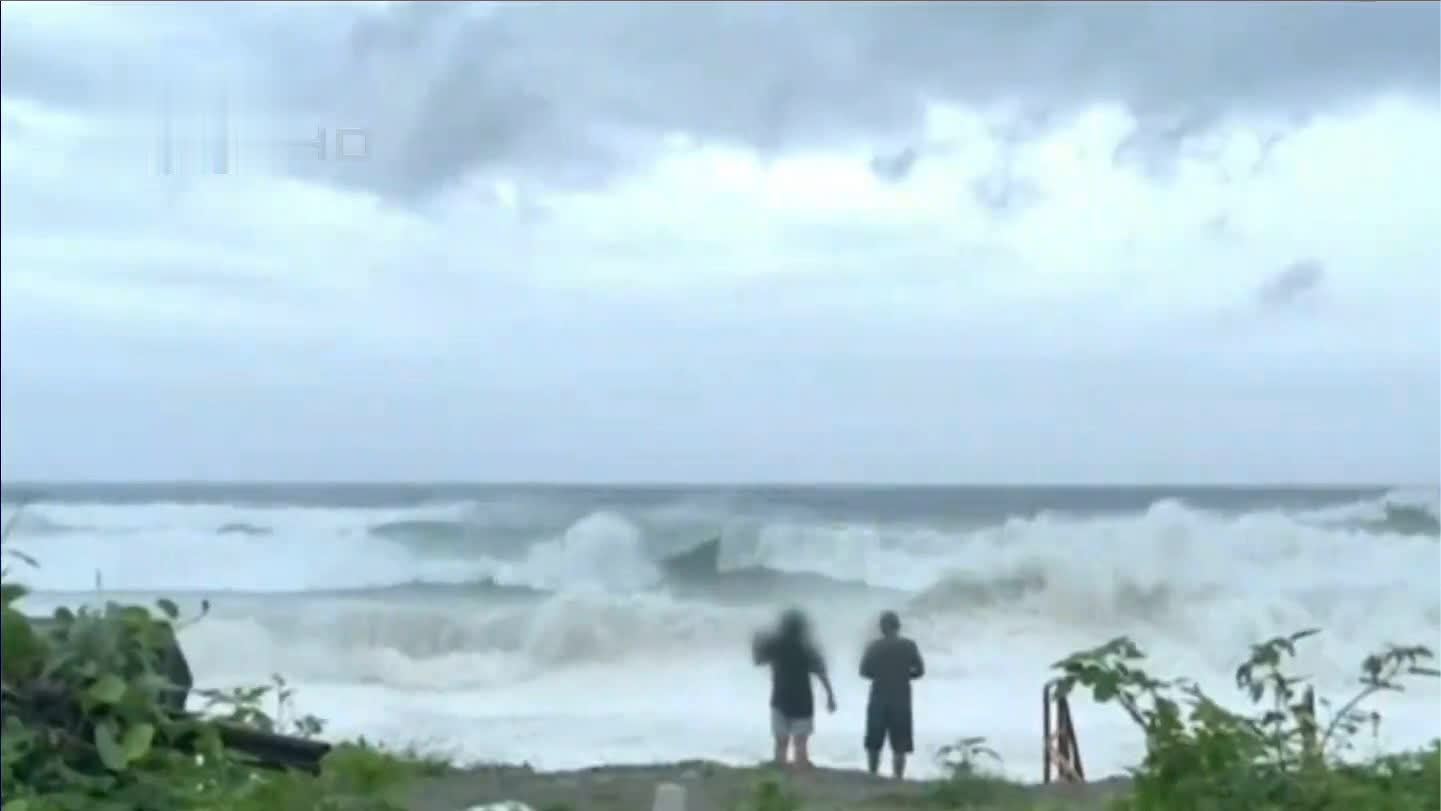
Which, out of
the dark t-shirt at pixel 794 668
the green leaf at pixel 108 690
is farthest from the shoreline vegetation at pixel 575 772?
the dark t-shirt at pixel 794 668

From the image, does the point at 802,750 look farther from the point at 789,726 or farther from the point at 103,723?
the point at 103,723

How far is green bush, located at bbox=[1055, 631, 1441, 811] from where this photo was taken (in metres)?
2.29

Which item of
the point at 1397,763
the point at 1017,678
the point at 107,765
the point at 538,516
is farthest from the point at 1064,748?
the point at 107,765

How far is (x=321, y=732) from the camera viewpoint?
Result: 7.39ft

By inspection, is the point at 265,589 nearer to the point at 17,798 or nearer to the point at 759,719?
the point at 759,719

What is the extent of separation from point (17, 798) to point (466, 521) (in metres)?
1.43

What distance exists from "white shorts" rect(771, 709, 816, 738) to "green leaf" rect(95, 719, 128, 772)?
1.15 m

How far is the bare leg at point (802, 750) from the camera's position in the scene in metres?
2.49

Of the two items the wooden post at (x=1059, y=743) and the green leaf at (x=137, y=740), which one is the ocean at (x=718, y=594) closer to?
the wooden post at (x=1059, y=743)

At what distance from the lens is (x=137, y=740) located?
148 centimetres

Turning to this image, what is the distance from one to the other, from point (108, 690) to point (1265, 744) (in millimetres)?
1548

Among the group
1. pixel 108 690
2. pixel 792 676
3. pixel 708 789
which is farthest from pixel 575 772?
pixel 108 690

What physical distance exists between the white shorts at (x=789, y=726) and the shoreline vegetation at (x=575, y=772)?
7 cm

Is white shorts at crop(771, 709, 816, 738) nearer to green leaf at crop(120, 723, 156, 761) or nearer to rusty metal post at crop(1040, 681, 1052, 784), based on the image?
rusty metal post at crop(1040, 681, 1052, 784)
